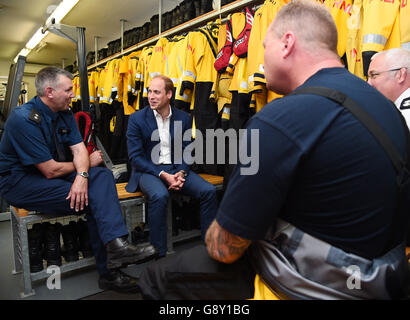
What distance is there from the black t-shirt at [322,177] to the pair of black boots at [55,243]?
1.84 meters

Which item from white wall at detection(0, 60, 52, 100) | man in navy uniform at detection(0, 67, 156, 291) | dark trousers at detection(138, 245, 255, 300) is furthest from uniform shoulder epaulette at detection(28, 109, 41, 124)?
white wall at detection(0, 60, 52, 100)

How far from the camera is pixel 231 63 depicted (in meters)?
2.71

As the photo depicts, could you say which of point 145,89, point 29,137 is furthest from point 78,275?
point 145,89

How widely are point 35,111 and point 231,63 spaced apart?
5.40 ft

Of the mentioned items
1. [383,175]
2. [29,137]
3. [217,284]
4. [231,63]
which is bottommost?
[217,284]

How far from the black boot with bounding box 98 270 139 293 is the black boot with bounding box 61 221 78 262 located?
0.31 metres

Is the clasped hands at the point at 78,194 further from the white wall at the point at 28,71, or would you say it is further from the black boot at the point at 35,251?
the white wall at the point at 28,71

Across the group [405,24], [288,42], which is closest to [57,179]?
[288,42]

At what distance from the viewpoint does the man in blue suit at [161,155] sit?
245 cm

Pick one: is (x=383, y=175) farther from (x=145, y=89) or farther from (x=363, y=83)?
(x=145, y=89)

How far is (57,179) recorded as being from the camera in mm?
1961

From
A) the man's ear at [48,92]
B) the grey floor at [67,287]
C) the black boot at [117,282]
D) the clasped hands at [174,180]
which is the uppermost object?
the man's ear at [48,92]

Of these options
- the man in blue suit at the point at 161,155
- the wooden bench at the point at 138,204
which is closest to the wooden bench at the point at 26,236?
the wooden bench at the point at 138,204

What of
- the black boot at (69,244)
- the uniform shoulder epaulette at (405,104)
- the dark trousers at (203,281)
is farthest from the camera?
the black boot at (69,244)
